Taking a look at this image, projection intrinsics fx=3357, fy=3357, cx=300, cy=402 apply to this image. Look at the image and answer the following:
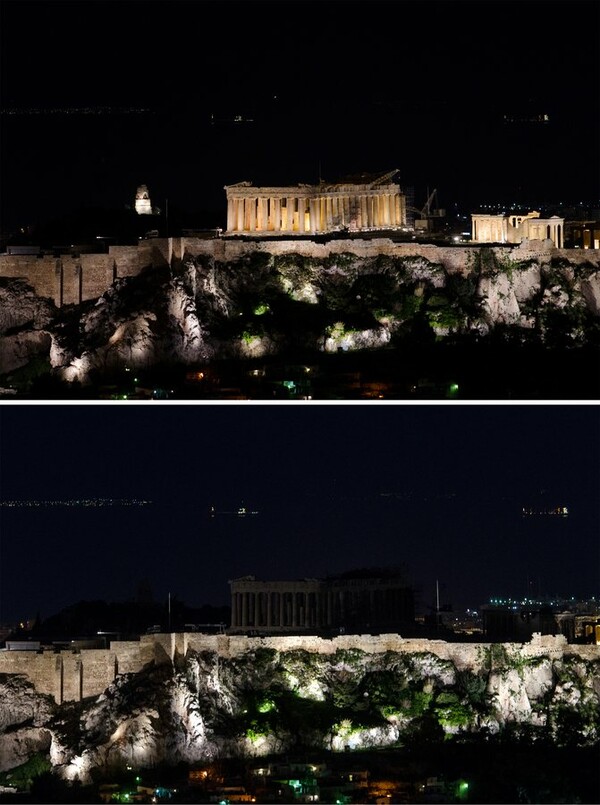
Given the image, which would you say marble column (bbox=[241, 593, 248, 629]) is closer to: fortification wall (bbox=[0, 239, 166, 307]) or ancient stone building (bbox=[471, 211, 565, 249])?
fortification wall (bbox=[0, 239, 166, 307])

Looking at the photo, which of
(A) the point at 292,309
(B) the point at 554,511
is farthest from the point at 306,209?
(B) the point at 554,511

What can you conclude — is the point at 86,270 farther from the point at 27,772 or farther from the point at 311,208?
the point at 27,772

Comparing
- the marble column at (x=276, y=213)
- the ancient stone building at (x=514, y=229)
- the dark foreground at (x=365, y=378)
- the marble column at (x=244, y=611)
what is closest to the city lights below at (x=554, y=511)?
the dark foreground at (x=365, y=378)

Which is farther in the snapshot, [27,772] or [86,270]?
[86,270]

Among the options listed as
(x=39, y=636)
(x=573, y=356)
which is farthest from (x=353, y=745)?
(x=573, y=356)

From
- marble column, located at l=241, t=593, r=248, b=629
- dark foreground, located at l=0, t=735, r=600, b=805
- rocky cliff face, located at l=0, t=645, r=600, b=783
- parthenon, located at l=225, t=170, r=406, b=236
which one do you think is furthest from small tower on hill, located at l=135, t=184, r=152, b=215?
dark foreground, located at l=0, t=735, r=600, b=805
